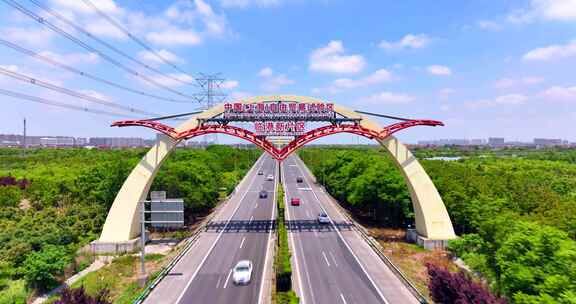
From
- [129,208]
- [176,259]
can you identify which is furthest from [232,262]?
[129,208]

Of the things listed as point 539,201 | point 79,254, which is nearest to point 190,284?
point 79,254

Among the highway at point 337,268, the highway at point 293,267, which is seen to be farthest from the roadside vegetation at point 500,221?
the highway at point 293,267

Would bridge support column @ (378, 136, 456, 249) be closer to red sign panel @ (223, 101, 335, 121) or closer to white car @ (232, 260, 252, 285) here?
red sign panel @ (223, 101, 335, 121)

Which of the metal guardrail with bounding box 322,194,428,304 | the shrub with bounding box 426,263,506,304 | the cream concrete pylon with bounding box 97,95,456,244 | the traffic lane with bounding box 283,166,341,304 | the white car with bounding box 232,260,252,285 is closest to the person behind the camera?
the shrub with bounding box 426,263,506,304

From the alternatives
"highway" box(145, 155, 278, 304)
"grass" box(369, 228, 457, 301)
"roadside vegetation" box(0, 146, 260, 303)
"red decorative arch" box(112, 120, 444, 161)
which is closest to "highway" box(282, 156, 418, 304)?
"grass" box(369, 228, 457, 301)

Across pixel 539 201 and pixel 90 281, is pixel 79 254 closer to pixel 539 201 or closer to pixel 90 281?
pixel 90 281

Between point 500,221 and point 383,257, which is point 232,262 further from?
point 500,221

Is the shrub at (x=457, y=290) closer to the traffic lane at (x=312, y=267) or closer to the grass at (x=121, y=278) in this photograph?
the traffic lane at (x=312, y=267)
